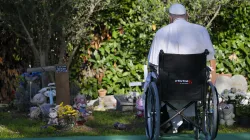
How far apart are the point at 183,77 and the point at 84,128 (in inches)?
72.0

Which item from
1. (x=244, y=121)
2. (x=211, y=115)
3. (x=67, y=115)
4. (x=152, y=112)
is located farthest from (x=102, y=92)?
(x=211, y=115)

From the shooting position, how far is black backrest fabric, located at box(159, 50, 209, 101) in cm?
575

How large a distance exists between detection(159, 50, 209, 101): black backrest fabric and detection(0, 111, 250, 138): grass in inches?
48.0

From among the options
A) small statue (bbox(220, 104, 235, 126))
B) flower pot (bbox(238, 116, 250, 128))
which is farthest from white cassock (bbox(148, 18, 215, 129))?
flower pot (bbox(238, 116, 250, 128))

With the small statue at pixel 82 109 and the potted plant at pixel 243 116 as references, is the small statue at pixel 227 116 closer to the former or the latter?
the potted plant at pixel 243 116

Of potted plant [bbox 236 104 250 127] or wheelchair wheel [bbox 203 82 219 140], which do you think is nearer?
wheelchair wheel [bbox 203 82 219 140]

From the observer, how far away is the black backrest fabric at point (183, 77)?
5.75m

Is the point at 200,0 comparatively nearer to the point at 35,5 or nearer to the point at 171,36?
the point at 35,5

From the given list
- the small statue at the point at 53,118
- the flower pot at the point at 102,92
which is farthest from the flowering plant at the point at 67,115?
the flower pot at the point at 102,92

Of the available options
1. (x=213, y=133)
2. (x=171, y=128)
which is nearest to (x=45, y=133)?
(x=171, y=128)

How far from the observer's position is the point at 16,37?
34.8 feet

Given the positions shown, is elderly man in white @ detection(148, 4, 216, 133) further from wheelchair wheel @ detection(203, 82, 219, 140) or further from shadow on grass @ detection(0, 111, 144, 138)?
shadow on grass @ detection(0, 111, 144, 138)

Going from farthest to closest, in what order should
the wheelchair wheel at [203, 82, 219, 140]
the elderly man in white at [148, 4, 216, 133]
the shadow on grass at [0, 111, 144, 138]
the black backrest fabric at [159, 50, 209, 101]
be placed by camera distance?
the shadow on grass at [0, 111, 144, 138], the elderly man in white at [148, 4, 216, 133], the black backrest fabric at [159, 50, 209, 101], the wheelchair wheel at [203, 82, 219, 140]

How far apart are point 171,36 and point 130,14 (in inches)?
183
